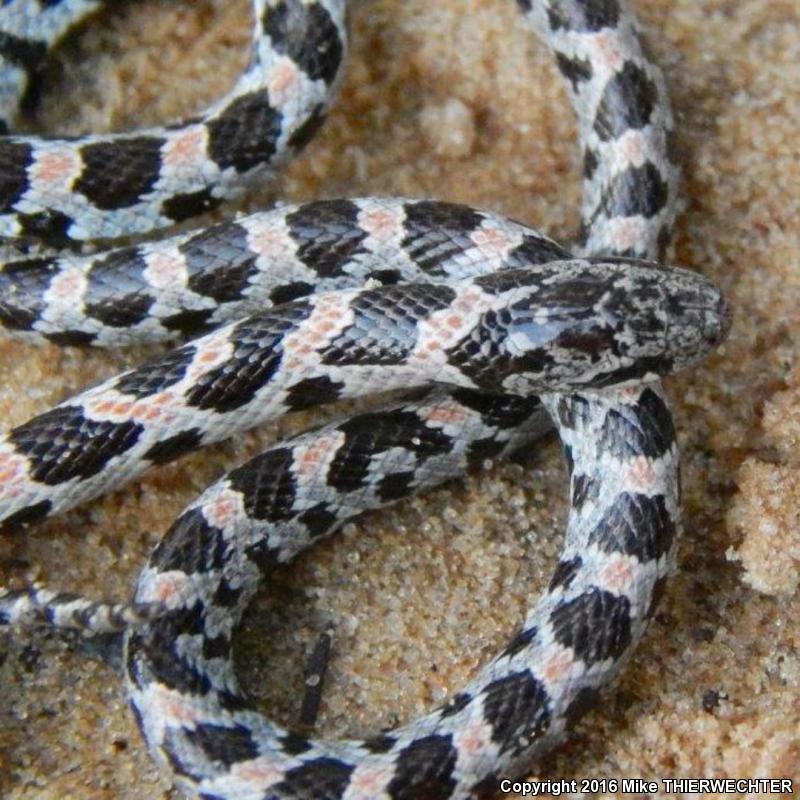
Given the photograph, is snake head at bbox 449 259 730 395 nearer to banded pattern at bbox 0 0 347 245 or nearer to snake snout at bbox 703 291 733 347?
snake snout at bbox 703 291 733 347

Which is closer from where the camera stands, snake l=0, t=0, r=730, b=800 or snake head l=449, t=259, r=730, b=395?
snake l=0, t=0, r=730, b=800

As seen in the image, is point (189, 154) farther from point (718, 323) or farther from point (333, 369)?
point (718, 323)

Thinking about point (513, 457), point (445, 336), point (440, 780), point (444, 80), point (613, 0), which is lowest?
point (440, 780)

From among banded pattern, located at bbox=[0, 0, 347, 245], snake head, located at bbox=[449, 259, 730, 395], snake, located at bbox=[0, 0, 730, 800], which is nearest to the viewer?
snake, located at bbox=[0, 0, 730, 800]

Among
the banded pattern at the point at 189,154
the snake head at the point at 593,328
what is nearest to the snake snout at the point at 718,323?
the snake head at the point at 593,328

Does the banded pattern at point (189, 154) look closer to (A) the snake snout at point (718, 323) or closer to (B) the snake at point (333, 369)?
(B) the snake at point (333, 369)

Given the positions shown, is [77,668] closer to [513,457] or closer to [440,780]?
[440,780]

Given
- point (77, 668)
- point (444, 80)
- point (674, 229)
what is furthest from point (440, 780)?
point (444, 80)

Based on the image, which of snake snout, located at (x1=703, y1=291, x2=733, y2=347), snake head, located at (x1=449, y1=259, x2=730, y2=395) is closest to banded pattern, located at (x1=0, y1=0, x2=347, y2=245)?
snake head, located at (x1=449, y1=259, x2=730, y2=395)
